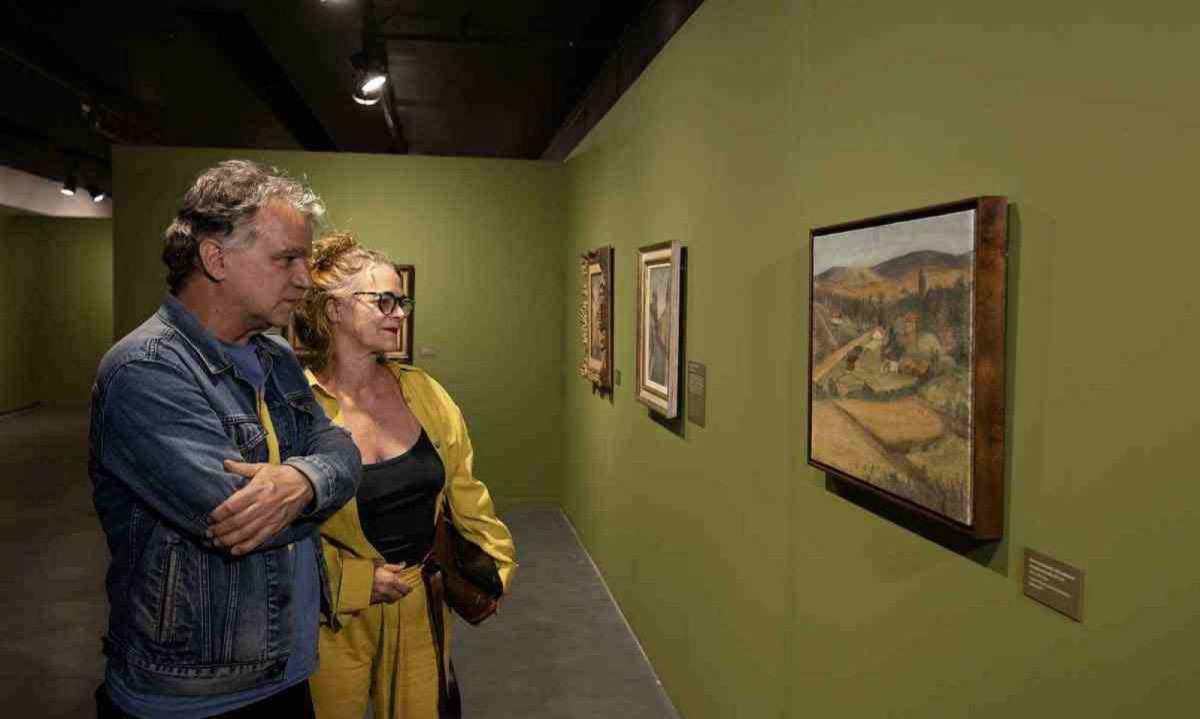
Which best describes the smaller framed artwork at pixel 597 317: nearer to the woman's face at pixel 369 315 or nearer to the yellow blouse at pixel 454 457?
the yellow blouse at pixel 454 457

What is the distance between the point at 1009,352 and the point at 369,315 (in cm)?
156

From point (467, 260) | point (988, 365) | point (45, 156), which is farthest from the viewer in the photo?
point (45, 156)

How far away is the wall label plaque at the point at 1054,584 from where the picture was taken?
1.49m

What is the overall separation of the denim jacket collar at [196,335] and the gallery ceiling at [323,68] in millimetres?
3420

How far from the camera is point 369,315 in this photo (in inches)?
94.7

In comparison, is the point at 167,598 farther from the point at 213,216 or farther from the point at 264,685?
the point at 213,216

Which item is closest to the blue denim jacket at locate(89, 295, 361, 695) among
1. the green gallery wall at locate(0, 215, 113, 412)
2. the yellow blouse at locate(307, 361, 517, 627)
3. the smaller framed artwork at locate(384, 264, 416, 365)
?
the yellow blouse at locate(307, 361, 517, 627)

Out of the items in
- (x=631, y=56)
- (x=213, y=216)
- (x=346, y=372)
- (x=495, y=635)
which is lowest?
(x=495, y=635)

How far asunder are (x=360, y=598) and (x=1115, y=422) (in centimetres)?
164

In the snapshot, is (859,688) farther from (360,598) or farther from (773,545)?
(360,598)

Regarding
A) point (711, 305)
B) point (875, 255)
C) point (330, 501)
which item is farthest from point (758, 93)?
point (330, 501)

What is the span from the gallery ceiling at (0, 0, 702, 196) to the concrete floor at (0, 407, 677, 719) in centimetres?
328

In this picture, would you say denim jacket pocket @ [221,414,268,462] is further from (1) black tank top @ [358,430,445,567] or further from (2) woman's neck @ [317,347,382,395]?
(2) woman's neck @ [317,347,382,395]

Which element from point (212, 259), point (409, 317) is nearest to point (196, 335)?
point (212, 259)
